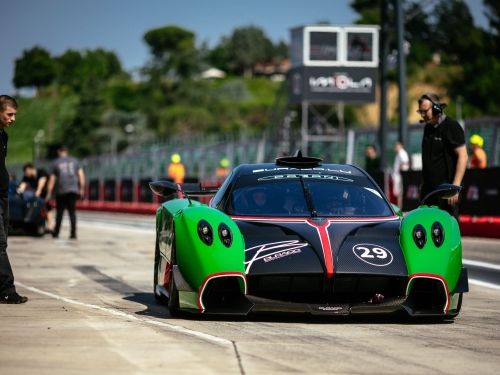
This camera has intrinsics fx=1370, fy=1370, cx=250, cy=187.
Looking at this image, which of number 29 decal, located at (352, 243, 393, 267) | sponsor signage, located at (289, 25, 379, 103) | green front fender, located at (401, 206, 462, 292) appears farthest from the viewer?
sponsor signage, located at (289, 25, 379, 103)

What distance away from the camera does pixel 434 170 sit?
1227 centimetres

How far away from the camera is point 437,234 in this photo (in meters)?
9.29

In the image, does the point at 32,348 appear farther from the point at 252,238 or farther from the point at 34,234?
the point at 34,234

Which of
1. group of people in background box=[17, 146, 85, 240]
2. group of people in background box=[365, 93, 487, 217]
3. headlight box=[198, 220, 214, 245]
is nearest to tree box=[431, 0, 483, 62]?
group of people in background box=[17, 146, 85, 240]

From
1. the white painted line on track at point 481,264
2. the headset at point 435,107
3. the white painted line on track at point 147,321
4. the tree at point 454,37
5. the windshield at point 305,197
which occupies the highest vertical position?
the tree at point 454,37

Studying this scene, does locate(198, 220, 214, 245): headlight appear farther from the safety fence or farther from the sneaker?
the safety fence

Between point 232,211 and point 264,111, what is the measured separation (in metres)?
189

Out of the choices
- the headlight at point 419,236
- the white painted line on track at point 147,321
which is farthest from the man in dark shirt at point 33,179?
the headlight at point 419,236

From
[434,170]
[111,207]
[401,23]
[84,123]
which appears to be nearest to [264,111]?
[84,123]

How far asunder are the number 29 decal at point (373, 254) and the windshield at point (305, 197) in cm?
75

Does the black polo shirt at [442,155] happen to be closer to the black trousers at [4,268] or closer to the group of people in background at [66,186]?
the black trousers at [4,268]

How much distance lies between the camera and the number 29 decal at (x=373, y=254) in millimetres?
8875

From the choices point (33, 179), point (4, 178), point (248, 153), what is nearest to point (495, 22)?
point (248, 153)

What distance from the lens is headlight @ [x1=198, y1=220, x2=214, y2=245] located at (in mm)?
9109
